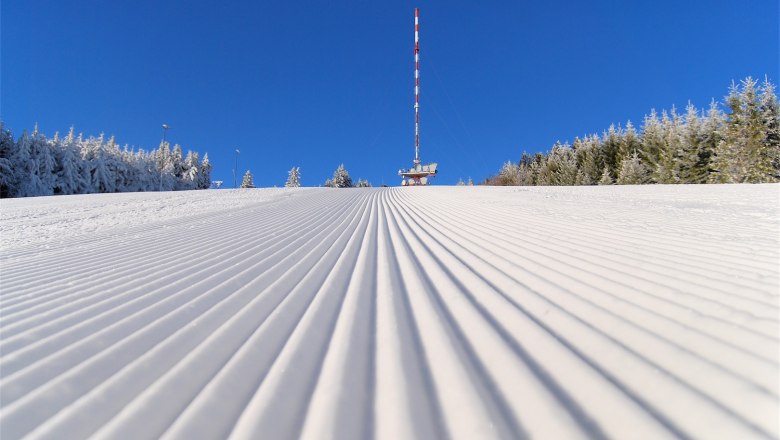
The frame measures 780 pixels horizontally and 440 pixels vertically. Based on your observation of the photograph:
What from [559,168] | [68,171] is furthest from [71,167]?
[559,168]

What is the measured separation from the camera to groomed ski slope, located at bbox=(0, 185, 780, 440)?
1.04 meters

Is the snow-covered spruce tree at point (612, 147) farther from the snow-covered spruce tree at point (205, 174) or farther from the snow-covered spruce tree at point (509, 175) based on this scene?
the snow-covered spruce tree at point (205, 174)

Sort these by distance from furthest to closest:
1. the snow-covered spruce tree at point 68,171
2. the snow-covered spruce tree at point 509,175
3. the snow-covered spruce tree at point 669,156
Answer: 1. the snow-covered spruce tree at point 509,175
2. the snow-covered spruce tree at point 68,171
3. the snow-covered spruce tree at point 669,156

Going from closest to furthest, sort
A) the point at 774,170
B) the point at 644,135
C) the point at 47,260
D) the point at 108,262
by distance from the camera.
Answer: the point at 108,262 → the point at 47,260 → the point at 774,170 → the point at 644,135

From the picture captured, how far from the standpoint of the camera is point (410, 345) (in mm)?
1558

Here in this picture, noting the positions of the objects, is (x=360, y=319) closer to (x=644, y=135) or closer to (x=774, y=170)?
(x=774, y=170)

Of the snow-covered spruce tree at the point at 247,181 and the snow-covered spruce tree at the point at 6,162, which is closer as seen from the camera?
the snow-covered spruce tree at the point at 6,162

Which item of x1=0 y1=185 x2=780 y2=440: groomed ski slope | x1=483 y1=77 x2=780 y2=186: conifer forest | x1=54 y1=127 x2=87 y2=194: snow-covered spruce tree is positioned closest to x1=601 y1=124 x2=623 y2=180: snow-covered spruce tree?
x1=483 y1=77 x2=780 y2=186: conifer forest

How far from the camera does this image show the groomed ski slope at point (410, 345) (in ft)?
3.42

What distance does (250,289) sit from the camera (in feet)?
8.34

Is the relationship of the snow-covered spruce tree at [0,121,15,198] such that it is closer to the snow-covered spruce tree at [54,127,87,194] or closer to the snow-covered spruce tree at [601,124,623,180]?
the snow-covered spruce tree at [54,127,87,194]

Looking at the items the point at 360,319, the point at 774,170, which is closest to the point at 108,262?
the point at 360,319

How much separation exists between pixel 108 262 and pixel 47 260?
1.11 metres

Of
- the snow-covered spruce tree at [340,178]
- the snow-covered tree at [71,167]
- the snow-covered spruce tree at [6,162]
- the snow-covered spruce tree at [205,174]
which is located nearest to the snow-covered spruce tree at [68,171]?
the snow-covered tree at [71,167]
